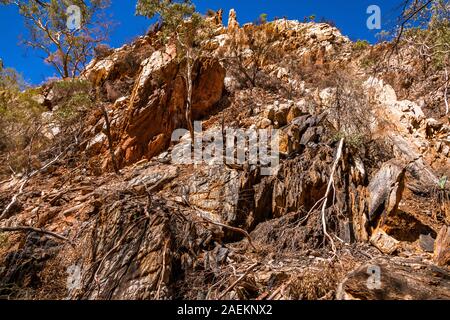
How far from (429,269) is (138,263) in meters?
3.62

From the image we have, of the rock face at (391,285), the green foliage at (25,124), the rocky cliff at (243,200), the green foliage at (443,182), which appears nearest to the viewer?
the rock face at (391,285)

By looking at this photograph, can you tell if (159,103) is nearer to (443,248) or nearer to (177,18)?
(177,18)

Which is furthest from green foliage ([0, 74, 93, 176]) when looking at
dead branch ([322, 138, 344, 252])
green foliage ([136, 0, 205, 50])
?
dead branch ([322, 138, 344, 252])

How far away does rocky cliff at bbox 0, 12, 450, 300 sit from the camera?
167 inches

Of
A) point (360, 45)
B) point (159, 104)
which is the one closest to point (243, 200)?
point (159, 104)

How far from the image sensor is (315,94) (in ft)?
31.0

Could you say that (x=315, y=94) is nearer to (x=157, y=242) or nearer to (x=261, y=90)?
(x=261, y=90)

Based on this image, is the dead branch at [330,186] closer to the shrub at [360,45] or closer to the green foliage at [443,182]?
the green foliage at [443,182]

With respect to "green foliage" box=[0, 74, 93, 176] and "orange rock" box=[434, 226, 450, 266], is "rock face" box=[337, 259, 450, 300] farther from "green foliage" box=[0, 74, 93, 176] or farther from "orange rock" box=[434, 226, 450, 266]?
"green foliage" box=[0, 74, 93, 176]

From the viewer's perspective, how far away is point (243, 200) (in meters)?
6.06

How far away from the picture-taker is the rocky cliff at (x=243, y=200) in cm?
424

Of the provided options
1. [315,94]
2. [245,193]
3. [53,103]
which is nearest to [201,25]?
[315,94]

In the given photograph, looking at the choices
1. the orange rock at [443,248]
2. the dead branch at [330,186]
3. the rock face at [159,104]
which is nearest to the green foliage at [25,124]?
the rock face at [159,104]

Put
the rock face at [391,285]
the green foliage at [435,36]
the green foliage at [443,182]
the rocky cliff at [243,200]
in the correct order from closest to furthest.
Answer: the rock face at [391,285] < the rocky cliff at [243,200] < the green foliage at [435,36] < the green foliage at [443,182]
